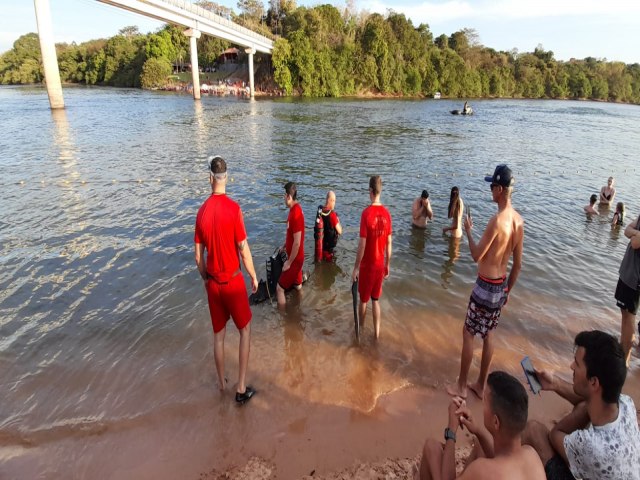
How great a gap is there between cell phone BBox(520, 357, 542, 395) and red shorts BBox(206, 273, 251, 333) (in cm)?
281

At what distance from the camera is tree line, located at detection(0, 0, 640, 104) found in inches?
2857

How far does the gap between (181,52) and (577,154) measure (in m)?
92.1

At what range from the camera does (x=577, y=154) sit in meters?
24.1

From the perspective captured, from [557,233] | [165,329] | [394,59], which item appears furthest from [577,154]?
[394,59]

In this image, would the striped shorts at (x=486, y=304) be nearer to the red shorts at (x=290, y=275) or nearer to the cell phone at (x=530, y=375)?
the cell phone at (x=530, y=375)

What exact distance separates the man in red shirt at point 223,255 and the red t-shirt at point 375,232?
5.26ft

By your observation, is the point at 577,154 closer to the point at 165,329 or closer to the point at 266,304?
the point at 266,304

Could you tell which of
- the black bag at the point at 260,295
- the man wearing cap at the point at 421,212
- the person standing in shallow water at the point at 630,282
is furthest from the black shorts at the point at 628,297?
the man wearing cap at the point at 421,212

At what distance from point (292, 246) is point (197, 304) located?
6.73 ft

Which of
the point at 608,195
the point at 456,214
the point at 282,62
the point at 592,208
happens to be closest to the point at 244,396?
the point at 456,214

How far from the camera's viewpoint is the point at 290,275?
6582 millimetres

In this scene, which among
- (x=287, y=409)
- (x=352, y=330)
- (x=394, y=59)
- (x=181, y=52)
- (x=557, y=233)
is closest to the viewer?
(x=287, y=409)

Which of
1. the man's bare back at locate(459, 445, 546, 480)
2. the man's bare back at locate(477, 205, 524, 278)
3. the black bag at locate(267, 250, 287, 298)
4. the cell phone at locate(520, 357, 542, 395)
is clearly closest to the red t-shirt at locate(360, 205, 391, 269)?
the man's bare back at locate(477, 205, 524, 278)

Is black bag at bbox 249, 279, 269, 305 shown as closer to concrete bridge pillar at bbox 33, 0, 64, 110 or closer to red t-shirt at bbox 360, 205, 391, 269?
red t-shirt at bbox 360, 205, 391, 269
